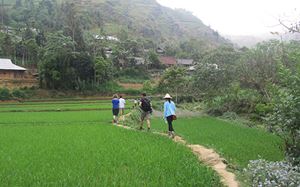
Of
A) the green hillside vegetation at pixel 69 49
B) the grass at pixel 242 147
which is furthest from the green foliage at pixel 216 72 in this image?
the grass at pixel 242 147

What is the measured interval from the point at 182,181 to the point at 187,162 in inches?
78.4

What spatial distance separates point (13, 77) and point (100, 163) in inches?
2060

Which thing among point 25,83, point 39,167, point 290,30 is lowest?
point 25,83

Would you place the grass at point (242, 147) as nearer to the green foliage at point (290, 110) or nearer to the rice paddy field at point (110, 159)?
the rice paddy field at point (110, 159)

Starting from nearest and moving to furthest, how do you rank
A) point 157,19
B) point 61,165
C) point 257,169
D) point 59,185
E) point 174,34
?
1. point 59,185
2. point 257,169
3. point 61,165
4. point 174,34
5. point 157,19

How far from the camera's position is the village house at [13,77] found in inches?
2183

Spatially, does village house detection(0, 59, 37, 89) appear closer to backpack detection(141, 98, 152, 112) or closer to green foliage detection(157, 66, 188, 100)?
green foliage detection(157, 66, 188, 100)

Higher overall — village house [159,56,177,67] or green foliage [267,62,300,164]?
green foliage [267,62,300,164]

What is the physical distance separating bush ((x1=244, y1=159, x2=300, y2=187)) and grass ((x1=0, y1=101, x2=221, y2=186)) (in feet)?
2.55

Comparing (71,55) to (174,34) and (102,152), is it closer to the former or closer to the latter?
(102,152)

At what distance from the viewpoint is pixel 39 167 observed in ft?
30.6

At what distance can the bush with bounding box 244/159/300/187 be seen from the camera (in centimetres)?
740

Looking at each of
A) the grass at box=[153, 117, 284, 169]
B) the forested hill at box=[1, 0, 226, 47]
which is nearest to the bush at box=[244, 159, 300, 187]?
the grass at box=[153, 117, 284, 169]

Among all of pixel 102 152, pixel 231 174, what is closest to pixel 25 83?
pixel 102 152
